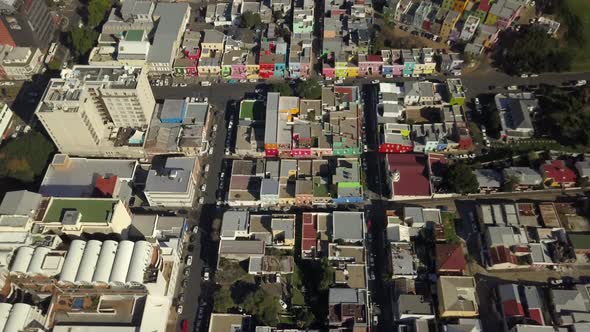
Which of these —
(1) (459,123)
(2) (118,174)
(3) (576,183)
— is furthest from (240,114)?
(3) (576,183)

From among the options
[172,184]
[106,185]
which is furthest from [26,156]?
[172,184]

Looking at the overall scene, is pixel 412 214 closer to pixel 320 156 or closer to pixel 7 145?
pixel 320 156

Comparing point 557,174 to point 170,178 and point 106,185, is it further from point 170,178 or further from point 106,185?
point 106,185

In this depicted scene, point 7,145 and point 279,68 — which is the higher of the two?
point 279,68

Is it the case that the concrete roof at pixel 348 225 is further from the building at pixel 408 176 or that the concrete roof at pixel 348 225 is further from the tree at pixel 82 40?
the tree at pixel 82 40

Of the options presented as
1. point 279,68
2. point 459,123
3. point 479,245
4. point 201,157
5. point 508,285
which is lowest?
point 508,285
